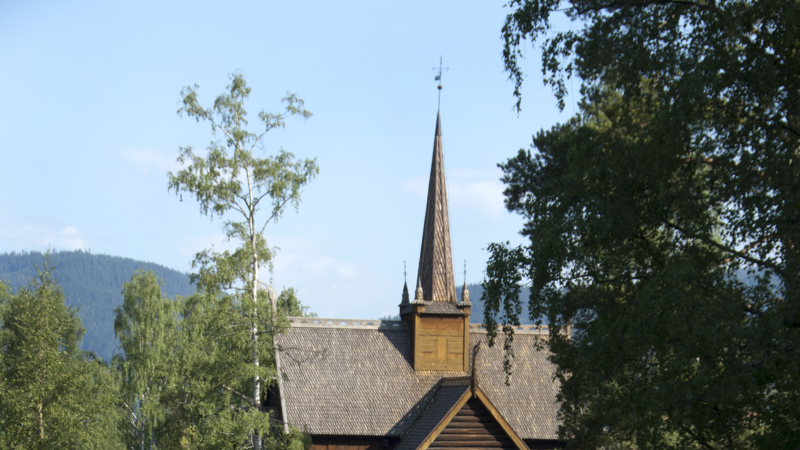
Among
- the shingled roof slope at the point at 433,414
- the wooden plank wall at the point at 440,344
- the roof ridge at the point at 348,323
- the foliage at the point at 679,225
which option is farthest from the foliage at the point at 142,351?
the foliage at the point at 679,225

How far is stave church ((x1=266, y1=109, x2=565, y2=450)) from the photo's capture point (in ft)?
83.2

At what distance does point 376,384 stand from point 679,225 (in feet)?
53.6

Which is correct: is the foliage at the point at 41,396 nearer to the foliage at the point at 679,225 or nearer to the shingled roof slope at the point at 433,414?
the shingled roof slope at the point at 433,414

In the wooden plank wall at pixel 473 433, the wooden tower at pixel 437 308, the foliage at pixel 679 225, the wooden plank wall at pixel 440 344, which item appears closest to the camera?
the foliage at pixel 679 225

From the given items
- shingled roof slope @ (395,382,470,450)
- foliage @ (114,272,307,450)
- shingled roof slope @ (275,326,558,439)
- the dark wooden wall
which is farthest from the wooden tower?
foliage @ (114,272,307,450)

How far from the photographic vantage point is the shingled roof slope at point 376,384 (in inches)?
1071

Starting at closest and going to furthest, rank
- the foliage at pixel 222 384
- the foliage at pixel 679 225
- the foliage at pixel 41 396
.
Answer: the foliage at pixel 679 225 → the foliage at pixel 222 384 → the foliage at pixel 41 396

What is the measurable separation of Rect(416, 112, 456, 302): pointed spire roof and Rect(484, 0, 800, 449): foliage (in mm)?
14328

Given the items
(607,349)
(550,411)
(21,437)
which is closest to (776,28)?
(607,349)

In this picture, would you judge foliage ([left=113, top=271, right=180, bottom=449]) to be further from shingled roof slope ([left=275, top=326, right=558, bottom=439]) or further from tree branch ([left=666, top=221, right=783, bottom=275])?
tree branch ([left=666, top=221, right=783, bottom=275])

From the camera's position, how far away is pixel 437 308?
1184 inches

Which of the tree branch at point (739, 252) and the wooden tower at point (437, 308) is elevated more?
the wooden tower at point (437, 308)

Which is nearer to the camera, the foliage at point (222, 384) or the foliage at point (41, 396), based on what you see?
the foliage at point (222, 384)

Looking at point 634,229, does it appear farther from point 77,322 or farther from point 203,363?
point 77,322
